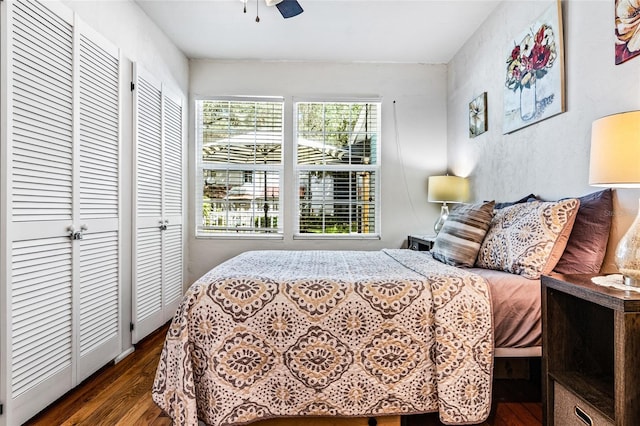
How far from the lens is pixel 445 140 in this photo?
4.03 metres

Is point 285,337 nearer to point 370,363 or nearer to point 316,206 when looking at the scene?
point 370,363

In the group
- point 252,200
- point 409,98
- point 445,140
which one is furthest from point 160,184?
point 445,140

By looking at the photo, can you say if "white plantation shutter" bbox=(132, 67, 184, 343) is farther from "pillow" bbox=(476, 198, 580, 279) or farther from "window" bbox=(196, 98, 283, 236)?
"pillow" bbox=(476, 198, 580, 279)

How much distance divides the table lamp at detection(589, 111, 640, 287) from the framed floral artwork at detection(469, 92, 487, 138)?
68.7 inches

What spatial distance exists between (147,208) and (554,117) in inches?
114

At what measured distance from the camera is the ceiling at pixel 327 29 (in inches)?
114

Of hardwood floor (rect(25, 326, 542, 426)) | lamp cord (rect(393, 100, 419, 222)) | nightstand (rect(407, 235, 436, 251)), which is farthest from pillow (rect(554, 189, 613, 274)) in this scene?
lamp cord (rect(393, 100, 419, 222))

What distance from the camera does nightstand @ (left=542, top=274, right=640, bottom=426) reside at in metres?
1.16

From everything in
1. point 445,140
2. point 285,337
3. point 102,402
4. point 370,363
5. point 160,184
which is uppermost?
point 445,140

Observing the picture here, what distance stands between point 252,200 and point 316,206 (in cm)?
70

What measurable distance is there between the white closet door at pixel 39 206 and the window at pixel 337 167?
2.32 meters

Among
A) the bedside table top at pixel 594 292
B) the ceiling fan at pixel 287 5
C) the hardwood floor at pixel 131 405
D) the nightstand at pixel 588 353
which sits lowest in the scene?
the hardwood floor at pixel 131 405

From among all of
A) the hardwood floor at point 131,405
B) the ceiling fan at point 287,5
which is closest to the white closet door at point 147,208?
the hardwood floor at point 131,405

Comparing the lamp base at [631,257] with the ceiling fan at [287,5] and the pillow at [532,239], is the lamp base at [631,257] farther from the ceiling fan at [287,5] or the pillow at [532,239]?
the ceiling fan at [287,5]
